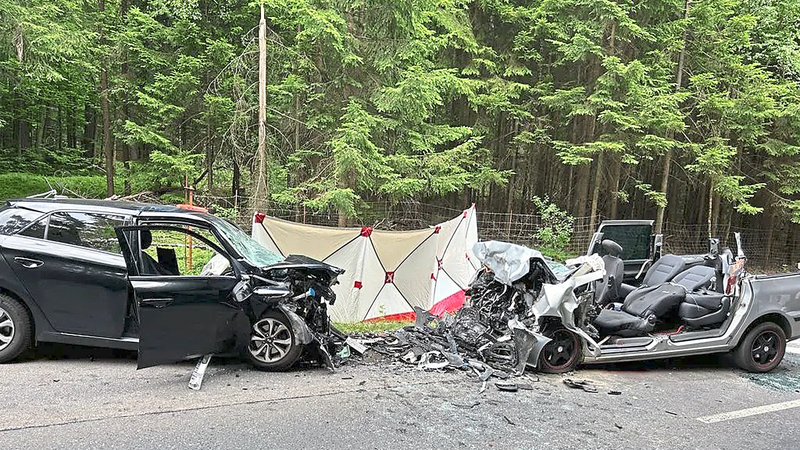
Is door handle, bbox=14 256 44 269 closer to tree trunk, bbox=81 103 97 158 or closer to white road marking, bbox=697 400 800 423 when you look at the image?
white road marking, bbox=697 400 800 423

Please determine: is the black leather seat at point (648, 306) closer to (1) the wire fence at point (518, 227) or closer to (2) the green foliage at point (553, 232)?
(1) the wire fence at point (518, 227)

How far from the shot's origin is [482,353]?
5277 millimetres

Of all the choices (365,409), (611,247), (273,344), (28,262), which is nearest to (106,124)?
(28,262)

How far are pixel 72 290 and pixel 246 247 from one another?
1617 mm

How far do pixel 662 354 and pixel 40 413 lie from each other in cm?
571

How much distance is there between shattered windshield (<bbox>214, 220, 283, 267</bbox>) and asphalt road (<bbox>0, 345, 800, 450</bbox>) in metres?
1.08

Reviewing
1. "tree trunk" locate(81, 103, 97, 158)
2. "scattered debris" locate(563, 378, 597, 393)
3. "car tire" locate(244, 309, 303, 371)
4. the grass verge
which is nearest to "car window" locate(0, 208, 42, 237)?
"car tire" locate(244, 309, 303, 371)

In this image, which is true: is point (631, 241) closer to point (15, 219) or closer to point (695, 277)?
point (695, 277)

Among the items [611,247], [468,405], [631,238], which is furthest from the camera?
[631,238]

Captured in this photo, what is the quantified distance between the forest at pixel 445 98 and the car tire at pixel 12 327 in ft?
20.1

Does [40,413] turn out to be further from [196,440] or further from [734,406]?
[734,406]

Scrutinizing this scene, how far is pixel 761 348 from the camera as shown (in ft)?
17.8

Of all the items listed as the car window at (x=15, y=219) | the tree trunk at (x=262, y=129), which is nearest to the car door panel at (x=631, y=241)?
the car window at (x=15, y=219)

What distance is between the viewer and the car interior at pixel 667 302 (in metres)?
5.27
